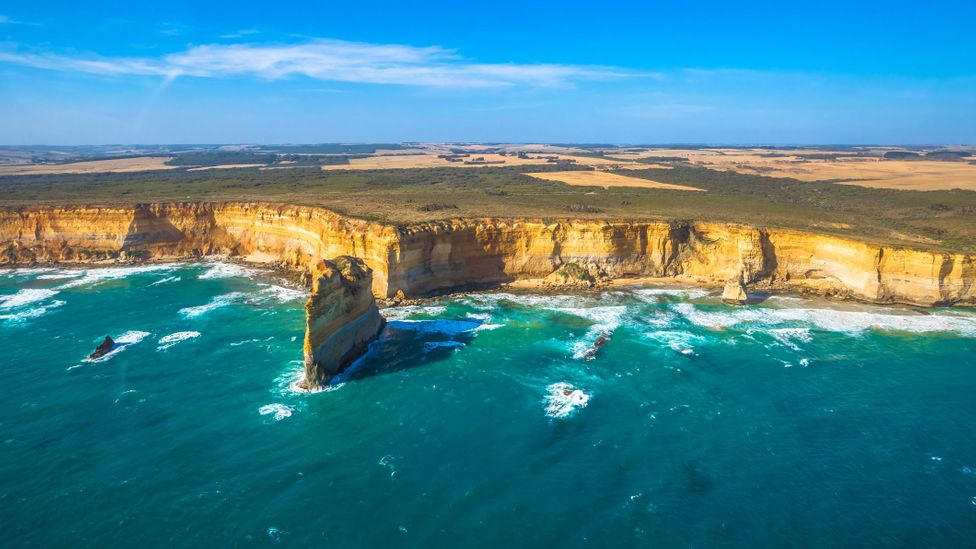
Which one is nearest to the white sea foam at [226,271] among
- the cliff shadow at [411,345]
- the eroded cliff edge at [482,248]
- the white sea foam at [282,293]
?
the eroded cliff edge at [482,248]

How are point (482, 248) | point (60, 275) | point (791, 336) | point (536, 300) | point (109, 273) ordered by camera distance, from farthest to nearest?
point (109, 273), point (60, 275), point (482, 248), point (536, 300), point (791, 336)

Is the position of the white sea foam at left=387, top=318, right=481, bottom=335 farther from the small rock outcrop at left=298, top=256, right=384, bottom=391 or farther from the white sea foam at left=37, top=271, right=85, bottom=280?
the white sea foam at left=37, top=271, right=85, bottom=280

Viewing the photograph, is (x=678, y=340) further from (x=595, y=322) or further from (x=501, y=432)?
(x=501, y=432)

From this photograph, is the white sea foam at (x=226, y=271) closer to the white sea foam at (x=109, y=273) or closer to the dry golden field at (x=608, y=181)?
the white sea foam at (x=109, y=273)

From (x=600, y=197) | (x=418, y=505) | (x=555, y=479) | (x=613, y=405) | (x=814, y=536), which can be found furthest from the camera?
(x=600, y=197)

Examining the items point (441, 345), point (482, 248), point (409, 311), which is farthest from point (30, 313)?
point (482, 248)

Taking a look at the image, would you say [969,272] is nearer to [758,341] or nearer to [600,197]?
[758,341]

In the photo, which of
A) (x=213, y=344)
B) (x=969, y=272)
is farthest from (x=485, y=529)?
(x=969, y=272)

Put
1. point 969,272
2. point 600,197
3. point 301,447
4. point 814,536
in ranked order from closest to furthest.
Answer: point 814,536
point 301,447
point 969,272
point 600,197
